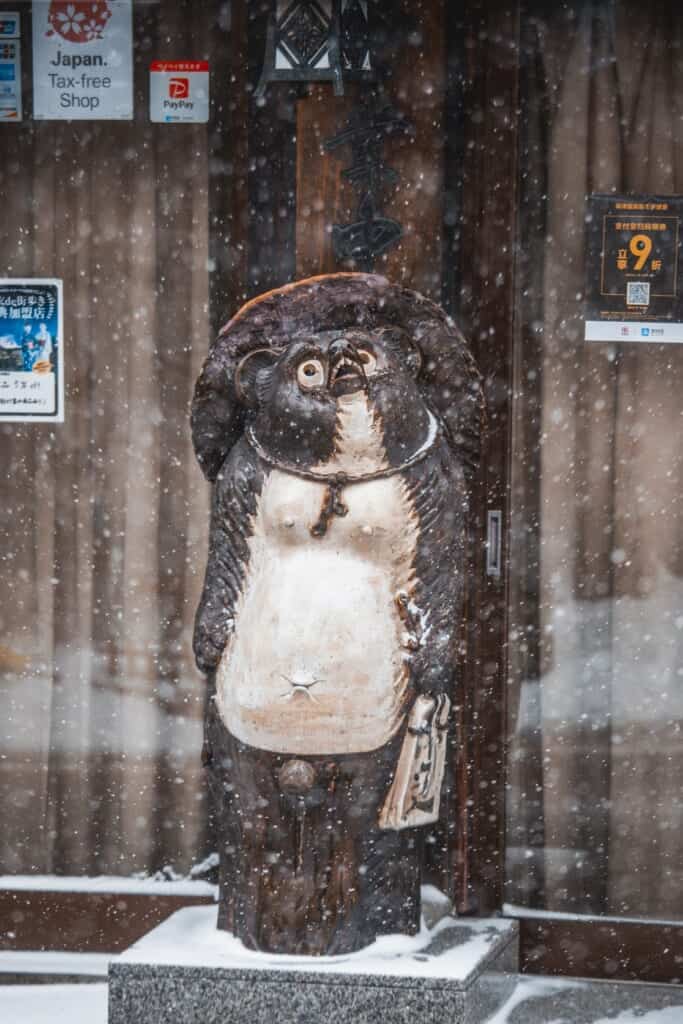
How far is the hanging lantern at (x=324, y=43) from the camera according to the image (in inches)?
175

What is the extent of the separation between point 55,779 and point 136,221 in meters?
1.78

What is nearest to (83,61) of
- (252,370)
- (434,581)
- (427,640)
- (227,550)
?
(252,370)

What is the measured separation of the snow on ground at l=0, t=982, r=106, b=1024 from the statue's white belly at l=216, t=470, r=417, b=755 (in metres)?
1.15

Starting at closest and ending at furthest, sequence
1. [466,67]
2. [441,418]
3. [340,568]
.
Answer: [340,568], [441,418], [466,67]

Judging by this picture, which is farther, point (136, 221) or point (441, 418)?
point (136, 221)

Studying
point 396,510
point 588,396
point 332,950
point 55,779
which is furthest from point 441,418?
point 55,779

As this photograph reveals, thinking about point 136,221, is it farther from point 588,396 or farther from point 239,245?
point 588,396

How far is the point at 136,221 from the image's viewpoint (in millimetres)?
4695

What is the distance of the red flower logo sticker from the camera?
470 centimetres

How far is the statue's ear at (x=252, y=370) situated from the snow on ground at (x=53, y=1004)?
6.10ft

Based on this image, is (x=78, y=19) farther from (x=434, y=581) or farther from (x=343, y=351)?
(x=434, y=581)

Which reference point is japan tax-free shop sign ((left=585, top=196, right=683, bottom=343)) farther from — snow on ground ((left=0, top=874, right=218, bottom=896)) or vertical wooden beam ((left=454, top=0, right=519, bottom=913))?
snow on ground ((left=0, top=874, right=218, bottom=896))

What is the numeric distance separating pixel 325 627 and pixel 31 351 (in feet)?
5.17

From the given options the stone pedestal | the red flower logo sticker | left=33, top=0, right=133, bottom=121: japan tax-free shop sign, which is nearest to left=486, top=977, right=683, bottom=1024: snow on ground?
the stone pedestal
